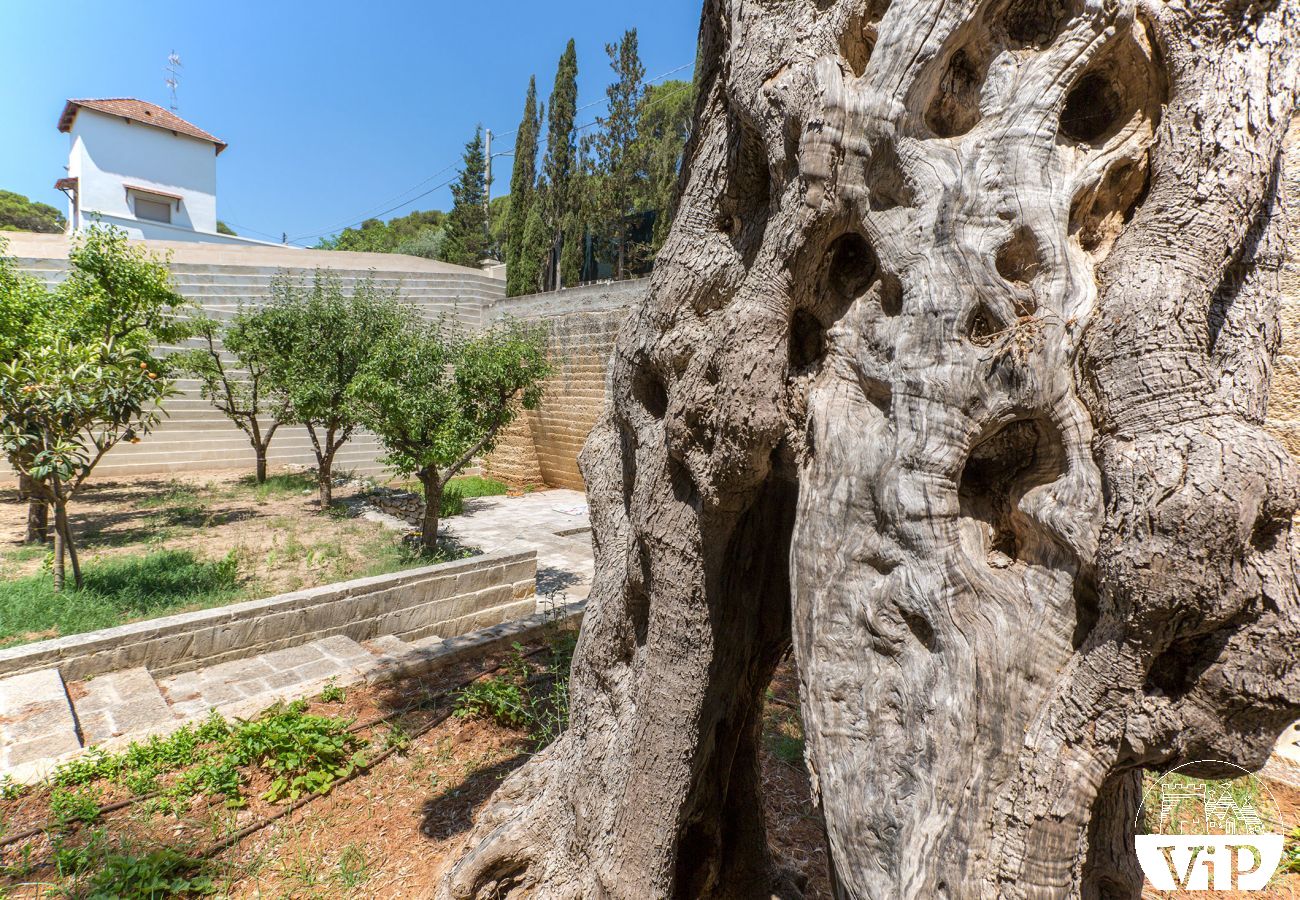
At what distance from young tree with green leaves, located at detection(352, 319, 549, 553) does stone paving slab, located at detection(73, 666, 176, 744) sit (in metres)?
3.66

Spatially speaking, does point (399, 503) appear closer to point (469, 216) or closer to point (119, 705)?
point (119, 705)

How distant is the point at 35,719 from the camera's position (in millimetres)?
3670

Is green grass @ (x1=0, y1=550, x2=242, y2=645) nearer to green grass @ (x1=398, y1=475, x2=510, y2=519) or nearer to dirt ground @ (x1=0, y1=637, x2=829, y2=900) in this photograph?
dirt ground @ (x1=0, y1=637, x2=829, y2=900)

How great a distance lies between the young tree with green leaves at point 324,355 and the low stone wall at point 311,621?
4234 millimetres

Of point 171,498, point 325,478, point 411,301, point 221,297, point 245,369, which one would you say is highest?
point 411,301

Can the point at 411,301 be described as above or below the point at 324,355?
above

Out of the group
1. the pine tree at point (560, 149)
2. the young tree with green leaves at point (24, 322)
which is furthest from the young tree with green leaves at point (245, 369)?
the pine tree at point (560, 149)

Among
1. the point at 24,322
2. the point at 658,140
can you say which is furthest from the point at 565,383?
the point at 658,140

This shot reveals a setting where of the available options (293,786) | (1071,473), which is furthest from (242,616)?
(1071,473)

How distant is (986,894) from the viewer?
1.19 m

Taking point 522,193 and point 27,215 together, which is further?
point 27,215

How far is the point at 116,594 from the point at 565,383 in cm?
903

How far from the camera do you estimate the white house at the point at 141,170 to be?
83.7 feet

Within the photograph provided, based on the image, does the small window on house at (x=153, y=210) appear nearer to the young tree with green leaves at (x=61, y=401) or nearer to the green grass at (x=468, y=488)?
the green grass at (x=468, y=488)
